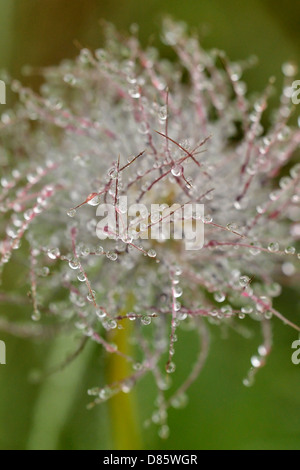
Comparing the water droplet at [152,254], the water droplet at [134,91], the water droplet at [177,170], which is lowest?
the water droplet at [152,254]

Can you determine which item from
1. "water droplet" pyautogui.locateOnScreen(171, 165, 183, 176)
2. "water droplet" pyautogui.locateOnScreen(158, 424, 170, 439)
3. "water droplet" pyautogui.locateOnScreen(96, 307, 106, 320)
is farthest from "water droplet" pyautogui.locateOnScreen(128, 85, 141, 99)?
"water droplet" pyautogui.locateOnScreen(158, 424, 170, 439)

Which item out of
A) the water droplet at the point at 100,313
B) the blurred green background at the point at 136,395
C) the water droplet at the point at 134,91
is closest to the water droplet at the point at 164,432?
the blurred green background at the point at 136,395

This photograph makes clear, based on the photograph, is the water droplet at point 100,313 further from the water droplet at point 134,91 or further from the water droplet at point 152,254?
the water droplet at point 134,91

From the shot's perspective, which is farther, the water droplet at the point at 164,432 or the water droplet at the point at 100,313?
the water droplet at the point at 164,432

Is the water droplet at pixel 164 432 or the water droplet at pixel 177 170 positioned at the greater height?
the water droplet at pixel 177 170

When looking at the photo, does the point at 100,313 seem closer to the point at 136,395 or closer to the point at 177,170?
the point at 177,170

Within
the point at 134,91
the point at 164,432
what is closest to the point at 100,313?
the point at 134,91

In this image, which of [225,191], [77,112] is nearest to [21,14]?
[77,112]

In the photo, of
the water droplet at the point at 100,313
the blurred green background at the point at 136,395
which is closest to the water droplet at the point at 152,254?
the water droplet at the point at 100,313
